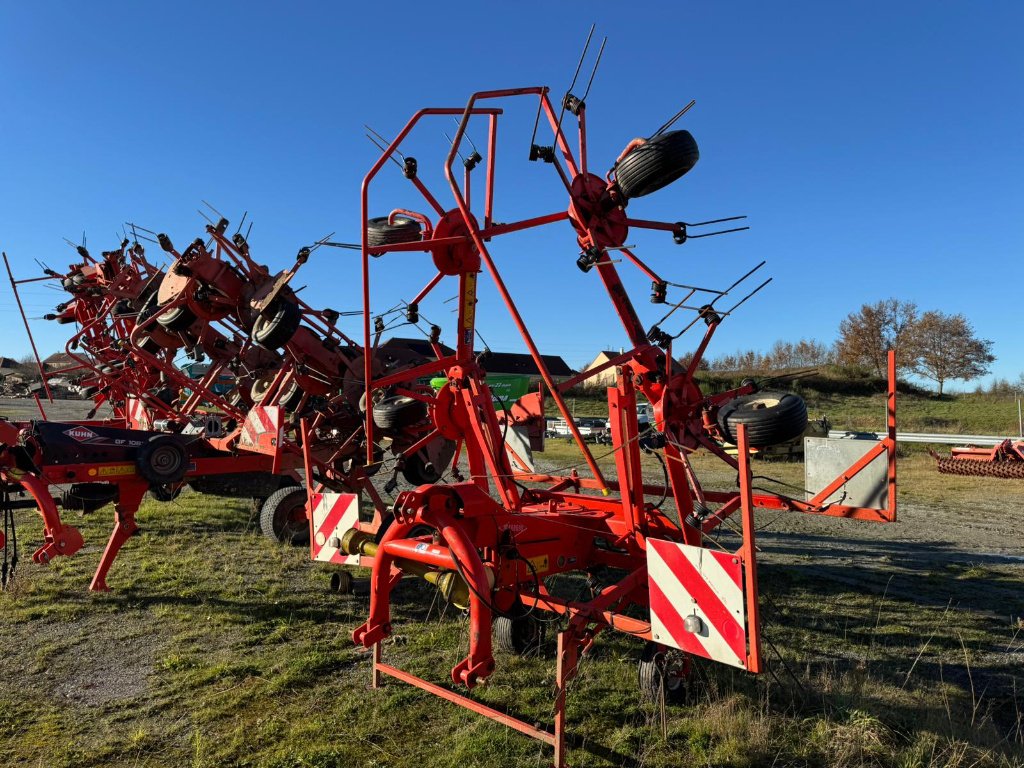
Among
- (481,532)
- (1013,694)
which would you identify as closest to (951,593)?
(1013,694)

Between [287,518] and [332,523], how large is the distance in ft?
13.4

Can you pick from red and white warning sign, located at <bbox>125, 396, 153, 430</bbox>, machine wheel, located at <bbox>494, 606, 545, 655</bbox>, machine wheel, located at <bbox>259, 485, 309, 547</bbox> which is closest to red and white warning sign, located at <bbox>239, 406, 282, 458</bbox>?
machine wheel, located at <bbox>259, 485, 309, 547</bbox>

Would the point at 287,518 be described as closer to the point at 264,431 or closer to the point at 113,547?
the point at 264,431

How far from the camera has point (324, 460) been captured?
8.47 m

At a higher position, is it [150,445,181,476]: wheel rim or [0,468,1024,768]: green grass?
[150,445,181,476]: wheel rim

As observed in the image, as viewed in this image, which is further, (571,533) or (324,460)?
(324,460)

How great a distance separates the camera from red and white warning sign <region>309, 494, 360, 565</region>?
15.2 ft

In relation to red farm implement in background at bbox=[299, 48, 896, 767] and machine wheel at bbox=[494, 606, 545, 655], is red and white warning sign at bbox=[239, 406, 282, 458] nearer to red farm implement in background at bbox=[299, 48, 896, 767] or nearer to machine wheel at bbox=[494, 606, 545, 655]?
red farm implement in background at bbox=[299, 48, 896, 767]

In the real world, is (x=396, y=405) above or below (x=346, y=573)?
above

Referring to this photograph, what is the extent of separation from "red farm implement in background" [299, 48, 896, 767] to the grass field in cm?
32

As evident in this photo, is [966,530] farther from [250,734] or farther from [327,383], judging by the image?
[250,734]

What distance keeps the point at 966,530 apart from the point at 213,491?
10.9 metres

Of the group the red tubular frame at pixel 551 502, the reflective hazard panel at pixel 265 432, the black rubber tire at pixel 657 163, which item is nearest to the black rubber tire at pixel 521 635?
the red tubular frame at pixel 551 502

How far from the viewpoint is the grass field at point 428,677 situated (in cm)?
358
